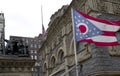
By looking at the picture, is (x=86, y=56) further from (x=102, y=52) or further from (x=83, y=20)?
(x=83, y=20)

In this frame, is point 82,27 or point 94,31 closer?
point 94,31

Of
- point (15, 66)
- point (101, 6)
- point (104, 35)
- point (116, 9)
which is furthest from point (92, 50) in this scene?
point (104, 35)

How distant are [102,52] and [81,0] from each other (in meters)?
6.19

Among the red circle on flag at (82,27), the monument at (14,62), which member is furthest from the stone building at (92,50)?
the red circle on flag at (82,27)

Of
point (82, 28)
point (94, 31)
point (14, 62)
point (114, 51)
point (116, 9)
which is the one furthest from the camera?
point (116, 9)

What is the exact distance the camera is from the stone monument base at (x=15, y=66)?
13.4 m

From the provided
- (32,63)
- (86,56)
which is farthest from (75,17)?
(86,56)

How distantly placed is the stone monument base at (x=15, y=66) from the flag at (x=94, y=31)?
2696 millimetres

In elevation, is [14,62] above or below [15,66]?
above

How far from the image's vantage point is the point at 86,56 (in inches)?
1023

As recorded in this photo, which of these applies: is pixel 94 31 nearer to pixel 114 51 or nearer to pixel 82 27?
pixel 82 27

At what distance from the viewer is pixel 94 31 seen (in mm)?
12328

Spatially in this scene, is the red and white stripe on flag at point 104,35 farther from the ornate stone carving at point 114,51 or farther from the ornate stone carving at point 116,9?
the ornate stone carving at point 116,9

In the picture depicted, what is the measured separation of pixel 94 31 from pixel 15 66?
156 inches
